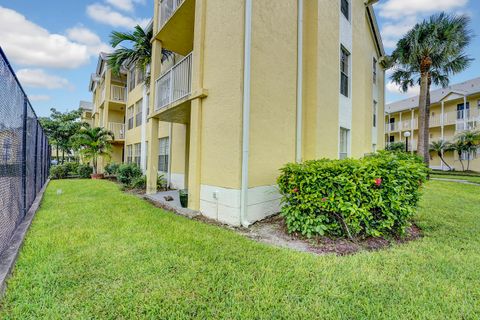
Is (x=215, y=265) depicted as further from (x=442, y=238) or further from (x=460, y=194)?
(x=460, y=194)

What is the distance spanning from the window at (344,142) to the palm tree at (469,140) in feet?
70.1

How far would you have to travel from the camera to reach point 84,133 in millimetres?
16250

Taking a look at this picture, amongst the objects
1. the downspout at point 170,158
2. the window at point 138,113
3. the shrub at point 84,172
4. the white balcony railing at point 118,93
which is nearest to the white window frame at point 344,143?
the downspout at point 170,158

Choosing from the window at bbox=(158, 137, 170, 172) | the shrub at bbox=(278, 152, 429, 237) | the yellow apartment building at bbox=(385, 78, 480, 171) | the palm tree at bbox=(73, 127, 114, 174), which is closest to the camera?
the shrub at bbox=(278, 152, 429, 237)

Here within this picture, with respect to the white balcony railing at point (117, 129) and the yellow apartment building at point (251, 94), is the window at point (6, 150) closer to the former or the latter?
the yellow apartment building at point (251, 94)

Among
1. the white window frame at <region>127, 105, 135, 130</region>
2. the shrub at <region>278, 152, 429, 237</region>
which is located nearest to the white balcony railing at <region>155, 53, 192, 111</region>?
the shrub at <region>278, 152, 429, 237</region>

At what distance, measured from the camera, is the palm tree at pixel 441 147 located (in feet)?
82.1

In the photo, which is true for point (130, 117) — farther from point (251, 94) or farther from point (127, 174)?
point (251, 94)

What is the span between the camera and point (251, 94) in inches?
231

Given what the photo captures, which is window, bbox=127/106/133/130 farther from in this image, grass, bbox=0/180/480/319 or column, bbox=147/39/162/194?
grass, bbox=0/180/480/319

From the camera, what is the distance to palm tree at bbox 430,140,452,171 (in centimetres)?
2502

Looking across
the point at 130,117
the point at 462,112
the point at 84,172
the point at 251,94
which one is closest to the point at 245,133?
Answer: the point at 251,94

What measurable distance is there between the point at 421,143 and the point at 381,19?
29.5 feet

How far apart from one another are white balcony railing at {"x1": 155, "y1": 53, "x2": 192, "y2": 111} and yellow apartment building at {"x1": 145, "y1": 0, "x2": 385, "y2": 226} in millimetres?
40
